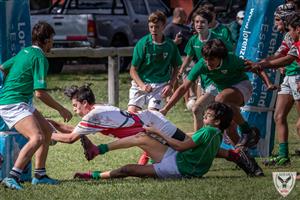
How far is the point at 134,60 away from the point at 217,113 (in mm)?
2781

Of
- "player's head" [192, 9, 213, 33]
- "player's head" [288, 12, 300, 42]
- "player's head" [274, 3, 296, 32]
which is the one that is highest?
"player's head" [288, 12, 300, 42]

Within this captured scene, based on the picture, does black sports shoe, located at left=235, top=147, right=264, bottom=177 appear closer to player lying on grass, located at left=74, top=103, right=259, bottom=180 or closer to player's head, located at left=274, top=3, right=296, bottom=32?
player lying on grass, located at left=74, top=103, right=259, bottom=180

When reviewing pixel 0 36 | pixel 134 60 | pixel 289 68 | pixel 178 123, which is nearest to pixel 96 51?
pixel 178 123

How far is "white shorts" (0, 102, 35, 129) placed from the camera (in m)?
11.7

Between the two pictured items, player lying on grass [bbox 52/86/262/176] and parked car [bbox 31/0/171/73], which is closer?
player lying on grass [bbox 52/86/262/176]

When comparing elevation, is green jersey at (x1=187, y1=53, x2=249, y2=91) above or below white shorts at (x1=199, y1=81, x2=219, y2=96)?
above

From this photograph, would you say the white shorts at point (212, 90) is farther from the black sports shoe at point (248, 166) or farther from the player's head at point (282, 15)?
the black sports shoe at point (248, 166)

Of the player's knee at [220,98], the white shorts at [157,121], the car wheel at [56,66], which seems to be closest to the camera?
the white shorts at [157,121]

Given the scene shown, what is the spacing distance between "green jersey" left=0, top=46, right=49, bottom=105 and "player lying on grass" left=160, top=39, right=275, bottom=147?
1859mm

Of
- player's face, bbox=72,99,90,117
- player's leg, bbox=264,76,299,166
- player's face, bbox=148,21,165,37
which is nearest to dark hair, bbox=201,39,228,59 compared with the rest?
player's leg, bbox=264,76,299,166

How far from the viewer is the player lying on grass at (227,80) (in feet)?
42.0

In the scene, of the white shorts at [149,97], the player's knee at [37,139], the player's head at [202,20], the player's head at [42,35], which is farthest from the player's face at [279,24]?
the player's knee at [37,139]

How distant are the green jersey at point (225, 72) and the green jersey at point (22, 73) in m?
2.07

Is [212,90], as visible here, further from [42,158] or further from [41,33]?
[41,33]
